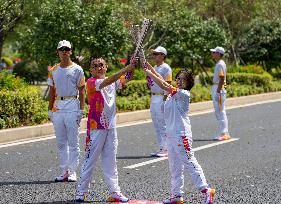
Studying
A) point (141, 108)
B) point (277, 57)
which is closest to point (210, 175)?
point (141, 108)

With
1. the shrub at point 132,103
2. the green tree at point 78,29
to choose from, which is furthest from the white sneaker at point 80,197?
the green tree at point 78,29

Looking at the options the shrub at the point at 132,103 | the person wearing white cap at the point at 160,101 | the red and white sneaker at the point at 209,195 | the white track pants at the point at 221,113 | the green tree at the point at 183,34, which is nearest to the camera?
the red and white sneaker at the point at 209,195

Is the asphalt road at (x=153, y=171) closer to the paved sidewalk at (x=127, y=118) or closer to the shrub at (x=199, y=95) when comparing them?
the paved sidewalk at (x=127, y=118)

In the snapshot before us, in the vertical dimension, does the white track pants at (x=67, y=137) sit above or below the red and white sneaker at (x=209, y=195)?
above

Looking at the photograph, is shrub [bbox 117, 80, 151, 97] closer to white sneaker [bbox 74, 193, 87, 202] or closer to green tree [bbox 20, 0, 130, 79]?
green tree [bbox 20, 0, 130, 79]

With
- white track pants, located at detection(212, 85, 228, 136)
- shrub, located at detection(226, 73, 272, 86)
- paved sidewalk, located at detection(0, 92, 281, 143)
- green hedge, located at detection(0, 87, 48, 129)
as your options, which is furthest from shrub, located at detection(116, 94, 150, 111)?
shrub, located at detection(226, 73, 272, 86)

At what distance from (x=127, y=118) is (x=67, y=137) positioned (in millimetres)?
7173

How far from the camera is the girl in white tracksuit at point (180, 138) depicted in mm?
6750

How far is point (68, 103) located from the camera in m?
8.16

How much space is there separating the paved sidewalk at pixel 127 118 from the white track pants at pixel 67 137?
3.74m

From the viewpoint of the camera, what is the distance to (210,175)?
8.67 m

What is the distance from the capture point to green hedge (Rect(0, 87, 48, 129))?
1255 centimetres

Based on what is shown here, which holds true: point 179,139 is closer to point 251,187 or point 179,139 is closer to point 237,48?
point 251,187

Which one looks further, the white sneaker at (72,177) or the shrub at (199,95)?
the shrub at (199,95)
